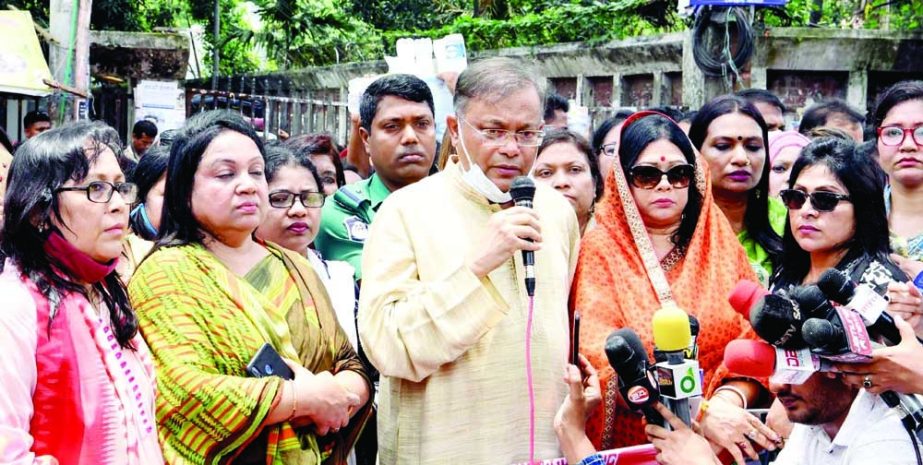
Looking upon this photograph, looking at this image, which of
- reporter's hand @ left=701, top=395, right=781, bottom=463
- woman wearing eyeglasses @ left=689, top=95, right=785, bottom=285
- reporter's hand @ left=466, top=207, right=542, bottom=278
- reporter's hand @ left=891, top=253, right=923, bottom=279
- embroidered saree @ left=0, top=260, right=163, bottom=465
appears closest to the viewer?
embroidered saree @ left=0, top=260, right=163, bottom=465

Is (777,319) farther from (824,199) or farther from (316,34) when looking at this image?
(316,34)

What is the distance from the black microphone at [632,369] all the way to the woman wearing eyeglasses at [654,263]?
61 cm

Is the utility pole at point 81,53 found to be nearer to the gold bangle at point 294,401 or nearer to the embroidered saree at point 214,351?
the embroidered saree at point 214,351

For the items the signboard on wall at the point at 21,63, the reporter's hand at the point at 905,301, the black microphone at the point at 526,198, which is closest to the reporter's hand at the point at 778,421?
the reporter's hand at the point at 905,301

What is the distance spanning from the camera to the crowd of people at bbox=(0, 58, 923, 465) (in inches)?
95.8

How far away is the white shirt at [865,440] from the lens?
2488 mm

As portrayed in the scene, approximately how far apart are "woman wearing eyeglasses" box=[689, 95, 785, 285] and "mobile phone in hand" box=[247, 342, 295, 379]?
81.0 inches

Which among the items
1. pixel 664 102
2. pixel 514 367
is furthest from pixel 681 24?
pixel 514 367

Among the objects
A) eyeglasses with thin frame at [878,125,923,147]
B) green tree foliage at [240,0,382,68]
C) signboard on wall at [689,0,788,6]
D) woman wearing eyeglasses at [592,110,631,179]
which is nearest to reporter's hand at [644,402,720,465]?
eyeglasses with thin frame at [878,125,923,147]

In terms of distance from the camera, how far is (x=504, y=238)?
8.77ft

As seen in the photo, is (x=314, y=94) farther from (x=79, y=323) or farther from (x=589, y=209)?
(x=79, y=323)

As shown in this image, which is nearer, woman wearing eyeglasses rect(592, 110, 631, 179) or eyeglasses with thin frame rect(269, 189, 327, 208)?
eyeglasses with thin frame rect(269, 189, 327, 208)

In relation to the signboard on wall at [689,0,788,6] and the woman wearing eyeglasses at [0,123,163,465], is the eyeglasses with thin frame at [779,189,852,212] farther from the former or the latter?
the signboard on wall at [689,0,788,6]

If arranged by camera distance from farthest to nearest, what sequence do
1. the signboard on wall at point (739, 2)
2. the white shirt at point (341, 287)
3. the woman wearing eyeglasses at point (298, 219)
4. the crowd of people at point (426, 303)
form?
the signboard on wall at point (739, 2)
the woman wearing eyeglasses at point (298, 219)
the white shirt at point (341, 287)
the crowd of people at point (426, 303)
